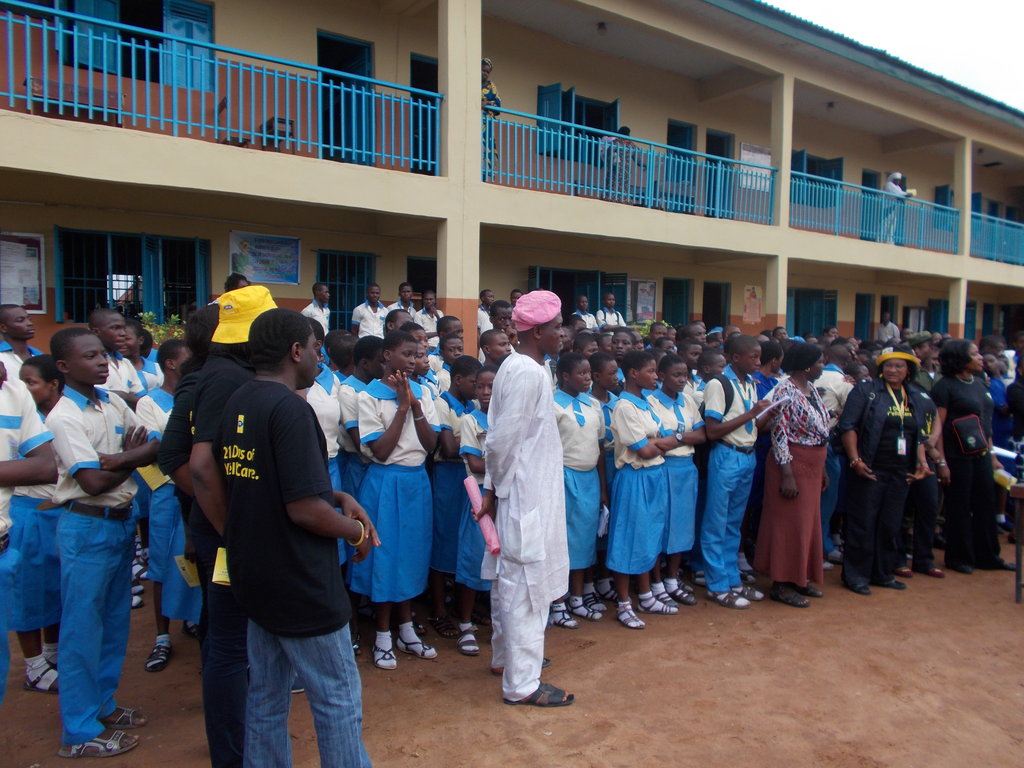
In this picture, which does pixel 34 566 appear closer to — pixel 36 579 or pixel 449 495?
pixel 36 579

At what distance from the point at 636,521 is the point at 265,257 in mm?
6874

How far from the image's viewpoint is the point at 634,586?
16.2 feet

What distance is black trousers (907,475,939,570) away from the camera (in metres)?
5.47

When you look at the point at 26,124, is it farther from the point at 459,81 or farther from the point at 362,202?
the point at 459,81

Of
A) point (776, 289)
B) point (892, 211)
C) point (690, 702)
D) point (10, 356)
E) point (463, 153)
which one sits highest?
point (892, 211)

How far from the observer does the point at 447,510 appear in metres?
4.30

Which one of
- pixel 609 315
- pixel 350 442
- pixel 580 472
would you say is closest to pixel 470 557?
pixel 580 472

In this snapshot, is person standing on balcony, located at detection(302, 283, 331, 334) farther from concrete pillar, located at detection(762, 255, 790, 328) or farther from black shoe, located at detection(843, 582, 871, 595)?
concrete pillar, located at detection(762, 255, 790, 328)

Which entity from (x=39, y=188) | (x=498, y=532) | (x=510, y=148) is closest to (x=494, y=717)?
(x=498, y=532)

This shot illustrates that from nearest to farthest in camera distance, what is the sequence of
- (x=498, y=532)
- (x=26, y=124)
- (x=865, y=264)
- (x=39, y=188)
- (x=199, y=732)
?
(x=199, y=732) < (x=498, y=532) < (x=26, y=124) < (x=39, y=188) < (x=865, y=264)

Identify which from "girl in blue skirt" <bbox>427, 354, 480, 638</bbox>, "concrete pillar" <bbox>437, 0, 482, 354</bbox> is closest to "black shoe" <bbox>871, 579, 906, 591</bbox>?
"girl in blue skirt" <bbox>427, 354, 480, 638</bbox>

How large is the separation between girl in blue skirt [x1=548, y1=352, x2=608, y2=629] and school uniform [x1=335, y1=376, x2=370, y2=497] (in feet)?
3.86

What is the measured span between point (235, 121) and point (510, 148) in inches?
153

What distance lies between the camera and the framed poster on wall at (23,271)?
7672 millimetres
